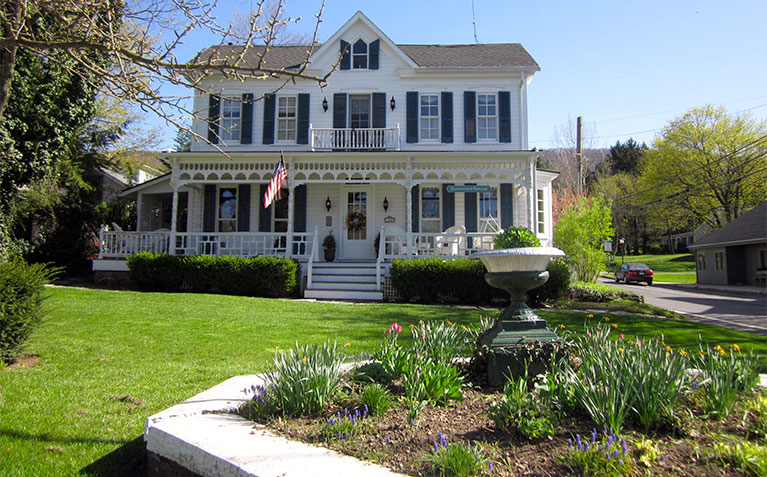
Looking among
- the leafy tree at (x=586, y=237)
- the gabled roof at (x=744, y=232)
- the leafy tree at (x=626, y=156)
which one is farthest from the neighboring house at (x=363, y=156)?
the leafy tree at (x=626, y=156)

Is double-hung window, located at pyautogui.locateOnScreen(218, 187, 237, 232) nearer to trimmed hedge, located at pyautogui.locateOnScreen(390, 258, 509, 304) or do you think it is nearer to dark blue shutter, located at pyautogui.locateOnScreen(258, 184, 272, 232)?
dark blue shutter, located at pyautogui.locateOnScreen(258, 184, 272, 232)

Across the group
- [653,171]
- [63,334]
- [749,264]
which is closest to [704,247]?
[749,264]

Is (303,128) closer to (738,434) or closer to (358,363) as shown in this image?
(358,363)

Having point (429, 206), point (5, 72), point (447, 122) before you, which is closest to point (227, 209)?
point (429, 206)

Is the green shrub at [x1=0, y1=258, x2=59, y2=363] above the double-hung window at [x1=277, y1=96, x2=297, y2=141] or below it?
below

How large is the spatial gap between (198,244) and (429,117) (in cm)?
973

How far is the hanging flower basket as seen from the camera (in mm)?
17484

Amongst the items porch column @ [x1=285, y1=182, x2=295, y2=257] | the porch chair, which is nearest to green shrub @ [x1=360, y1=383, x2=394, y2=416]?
the porch chair

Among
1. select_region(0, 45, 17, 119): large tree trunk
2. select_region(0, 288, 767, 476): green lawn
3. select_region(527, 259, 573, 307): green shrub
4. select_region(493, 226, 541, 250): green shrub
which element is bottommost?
select_region(0, 288, 767, 476): green lawn

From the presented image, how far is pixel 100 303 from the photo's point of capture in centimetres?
1110

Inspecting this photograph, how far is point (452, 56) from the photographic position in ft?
64.3

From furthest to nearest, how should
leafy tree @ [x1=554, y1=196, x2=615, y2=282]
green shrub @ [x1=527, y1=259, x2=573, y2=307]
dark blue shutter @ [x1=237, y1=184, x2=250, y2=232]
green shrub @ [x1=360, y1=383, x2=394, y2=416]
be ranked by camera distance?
leafy tree @ [x1=554, y1=196, x2=615, y2=282] → dark blue shutter @ [x1=237, y1=184, x2=250, y2=232] → green shrub @ [x1=527, y1=259, x2=573, y2=307] → green shrub @ [x1=360, y1=383, x2=394, y2=416]

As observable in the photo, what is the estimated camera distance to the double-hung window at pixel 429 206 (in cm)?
1784

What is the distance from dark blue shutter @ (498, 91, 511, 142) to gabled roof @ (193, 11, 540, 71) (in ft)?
3.73
